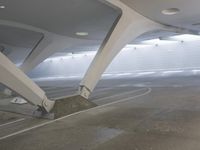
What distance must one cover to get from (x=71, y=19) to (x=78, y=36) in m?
4.40

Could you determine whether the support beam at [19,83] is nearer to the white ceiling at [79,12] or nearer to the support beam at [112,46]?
the support beam at [112,46]

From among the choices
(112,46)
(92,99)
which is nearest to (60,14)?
(112,46)

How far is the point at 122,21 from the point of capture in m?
8.44

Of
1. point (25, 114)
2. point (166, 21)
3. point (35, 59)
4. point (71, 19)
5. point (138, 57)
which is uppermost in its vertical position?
point (71, 19)

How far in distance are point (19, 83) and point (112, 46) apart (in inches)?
156

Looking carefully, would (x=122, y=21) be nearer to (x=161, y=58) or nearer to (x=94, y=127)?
(x=94, y=127)

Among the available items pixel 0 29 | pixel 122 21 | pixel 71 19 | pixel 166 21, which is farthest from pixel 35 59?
pixel 166 21

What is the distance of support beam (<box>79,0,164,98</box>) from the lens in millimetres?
7758

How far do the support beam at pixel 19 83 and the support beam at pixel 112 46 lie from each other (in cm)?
191

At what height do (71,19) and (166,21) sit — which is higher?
(71,19)

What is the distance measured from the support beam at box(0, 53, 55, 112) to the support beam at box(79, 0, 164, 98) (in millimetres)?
1913

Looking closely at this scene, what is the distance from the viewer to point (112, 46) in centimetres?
821

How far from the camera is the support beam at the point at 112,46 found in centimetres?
776

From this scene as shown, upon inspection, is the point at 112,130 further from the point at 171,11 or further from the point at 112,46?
the point at 171,11
